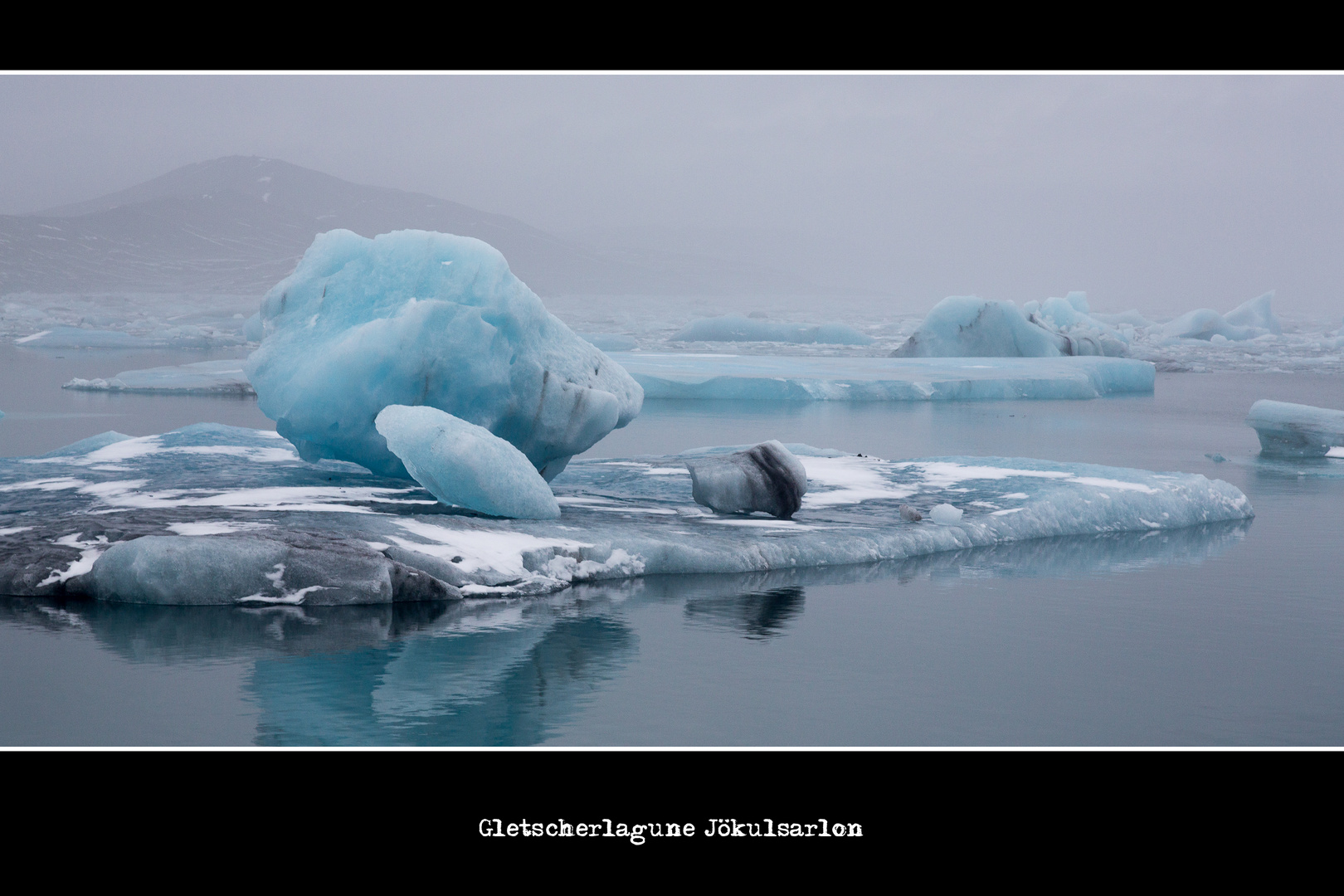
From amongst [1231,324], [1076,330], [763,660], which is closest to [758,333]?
[1076,330]

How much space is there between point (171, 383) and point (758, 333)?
18821 millimetres

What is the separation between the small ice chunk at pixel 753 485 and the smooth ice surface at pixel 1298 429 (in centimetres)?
777

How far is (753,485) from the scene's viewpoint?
8.17 m

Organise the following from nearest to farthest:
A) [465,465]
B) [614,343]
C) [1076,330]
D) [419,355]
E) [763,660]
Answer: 1. [763,660]
2. [465,465]
3. [419,355]
4. [1076,330]
5. [614,343]

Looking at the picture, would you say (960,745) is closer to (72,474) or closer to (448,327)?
(448,327)

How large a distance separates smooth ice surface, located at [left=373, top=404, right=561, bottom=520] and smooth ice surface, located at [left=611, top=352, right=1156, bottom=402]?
11.6 meters

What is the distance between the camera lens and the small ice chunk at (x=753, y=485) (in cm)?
818

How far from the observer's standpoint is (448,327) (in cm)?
816

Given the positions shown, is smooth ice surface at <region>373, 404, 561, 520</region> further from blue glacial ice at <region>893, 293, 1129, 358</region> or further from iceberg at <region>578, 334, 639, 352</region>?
iceberg at <region>578, 334, 639, 352</region>

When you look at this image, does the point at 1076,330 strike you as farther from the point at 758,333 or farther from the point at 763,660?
the point at 763,660

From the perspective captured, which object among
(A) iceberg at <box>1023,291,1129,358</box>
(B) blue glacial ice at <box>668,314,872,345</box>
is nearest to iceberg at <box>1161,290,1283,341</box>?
(A) iceberg at <box>1023,291,1129,358</box>

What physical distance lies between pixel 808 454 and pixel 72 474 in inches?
221

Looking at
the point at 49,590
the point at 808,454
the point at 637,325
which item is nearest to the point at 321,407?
the point at 49,590

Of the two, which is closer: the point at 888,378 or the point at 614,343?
the point at 888,378
